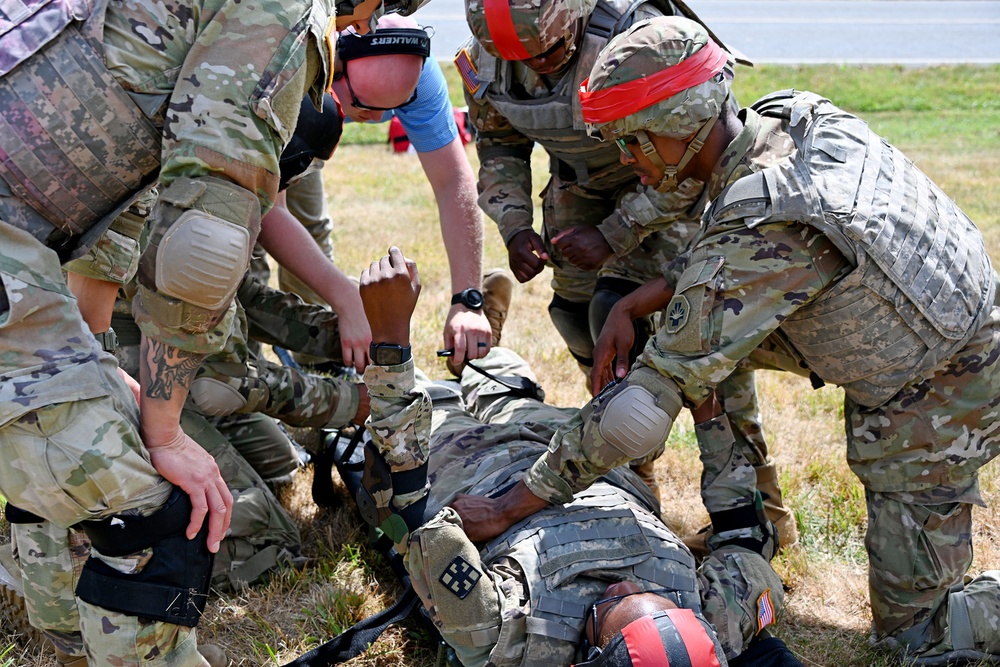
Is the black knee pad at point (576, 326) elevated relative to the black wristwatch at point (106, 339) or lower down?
lower down

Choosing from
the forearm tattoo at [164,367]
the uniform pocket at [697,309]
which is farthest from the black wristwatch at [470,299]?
A: the forearm tattoo at [164,367]

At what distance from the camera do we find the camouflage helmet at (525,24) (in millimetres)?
3223

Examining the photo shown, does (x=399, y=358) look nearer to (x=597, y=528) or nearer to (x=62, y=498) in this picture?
(x=597, y=528)

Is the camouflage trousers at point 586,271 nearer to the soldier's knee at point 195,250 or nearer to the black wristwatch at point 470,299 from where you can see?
the black wristwatch at point 470,299

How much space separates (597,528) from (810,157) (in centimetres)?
128

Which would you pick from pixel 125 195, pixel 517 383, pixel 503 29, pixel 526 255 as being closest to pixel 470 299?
pixel 526 255

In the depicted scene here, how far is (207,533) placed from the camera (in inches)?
96.1

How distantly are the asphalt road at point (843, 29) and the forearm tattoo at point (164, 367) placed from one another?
1401 centimetres

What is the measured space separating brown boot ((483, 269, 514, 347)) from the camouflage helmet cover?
4.48 feet

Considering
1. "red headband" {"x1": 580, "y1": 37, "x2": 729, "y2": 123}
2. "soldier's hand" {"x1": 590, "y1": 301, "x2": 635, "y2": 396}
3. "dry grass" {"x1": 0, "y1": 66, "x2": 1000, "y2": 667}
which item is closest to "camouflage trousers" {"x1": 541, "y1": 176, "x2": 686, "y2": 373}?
"soldier's hand" {"x1": 590, "y1": 301, "x2": 635, "y2": 396}

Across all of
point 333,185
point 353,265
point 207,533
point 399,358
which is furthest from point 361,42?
point 333,185

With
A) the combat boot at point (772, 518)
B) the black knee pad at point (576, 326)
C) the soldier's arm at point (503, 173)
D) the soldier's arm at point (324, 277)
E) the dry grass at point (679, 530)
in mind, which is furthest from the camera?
the black knee pad at point (576, 326)

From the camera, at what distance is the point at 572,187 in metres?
4.10

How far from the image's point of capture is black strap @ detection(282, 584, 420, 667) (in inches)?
115
